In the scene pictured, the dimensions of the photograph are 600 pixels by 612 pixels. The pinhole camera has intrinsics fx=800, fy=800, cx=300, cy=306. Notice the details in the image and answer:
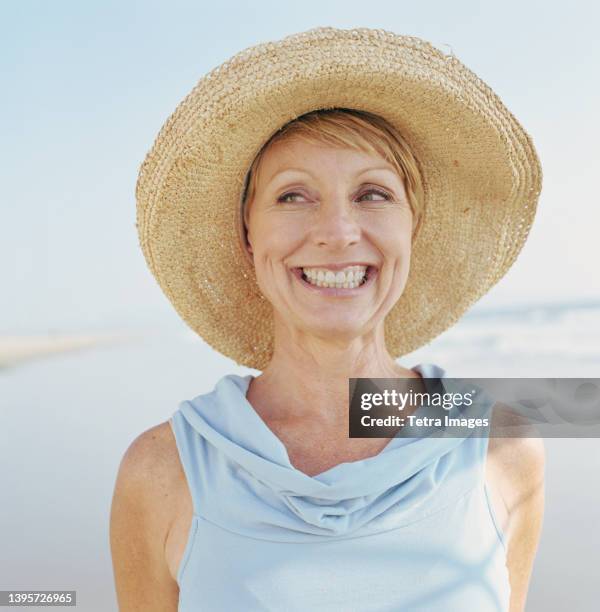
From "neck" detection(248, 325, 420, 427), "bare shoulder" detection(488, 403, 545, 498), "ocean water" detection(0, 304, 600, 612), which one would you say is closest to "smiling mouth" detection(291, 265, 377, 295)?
"neck" detection(248, 325, 420, 427)

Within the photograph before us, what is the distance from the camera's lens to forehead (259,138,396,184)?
6.16 ft

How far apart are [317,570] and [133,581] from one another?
1.90 ft

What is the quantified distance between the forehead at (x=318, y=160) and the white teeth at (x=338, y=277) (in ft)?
0.73

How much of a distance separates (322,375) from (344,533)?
422 mm

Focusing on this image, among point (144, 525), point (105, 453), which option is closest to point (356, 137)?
point (144, 525)

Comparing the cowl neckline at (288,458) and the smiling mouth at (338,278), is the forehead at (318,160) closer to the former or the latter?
the smiling mouth at (338,278)


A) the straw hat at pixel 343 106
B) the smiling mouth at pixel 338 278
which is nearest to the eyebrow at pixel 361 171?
the straw hat at pixel 343 106

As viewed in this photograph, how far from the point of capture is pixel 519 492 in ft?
6.63

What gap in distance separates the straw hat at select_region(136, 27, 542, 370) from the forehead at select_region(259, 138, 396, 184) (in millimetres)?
62

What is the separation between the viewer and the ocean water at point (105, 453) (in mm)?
4039

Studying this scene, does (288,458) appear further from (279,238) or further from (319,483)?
(279,238)

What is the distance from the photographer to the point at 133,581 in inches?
81.7

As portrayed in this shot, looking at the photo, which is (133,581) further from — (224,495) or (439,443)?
(439,443)

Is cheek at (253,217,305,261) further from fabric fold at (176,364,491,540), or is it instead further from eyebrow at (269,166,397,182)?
fabric fold at (176,364,491,540)
